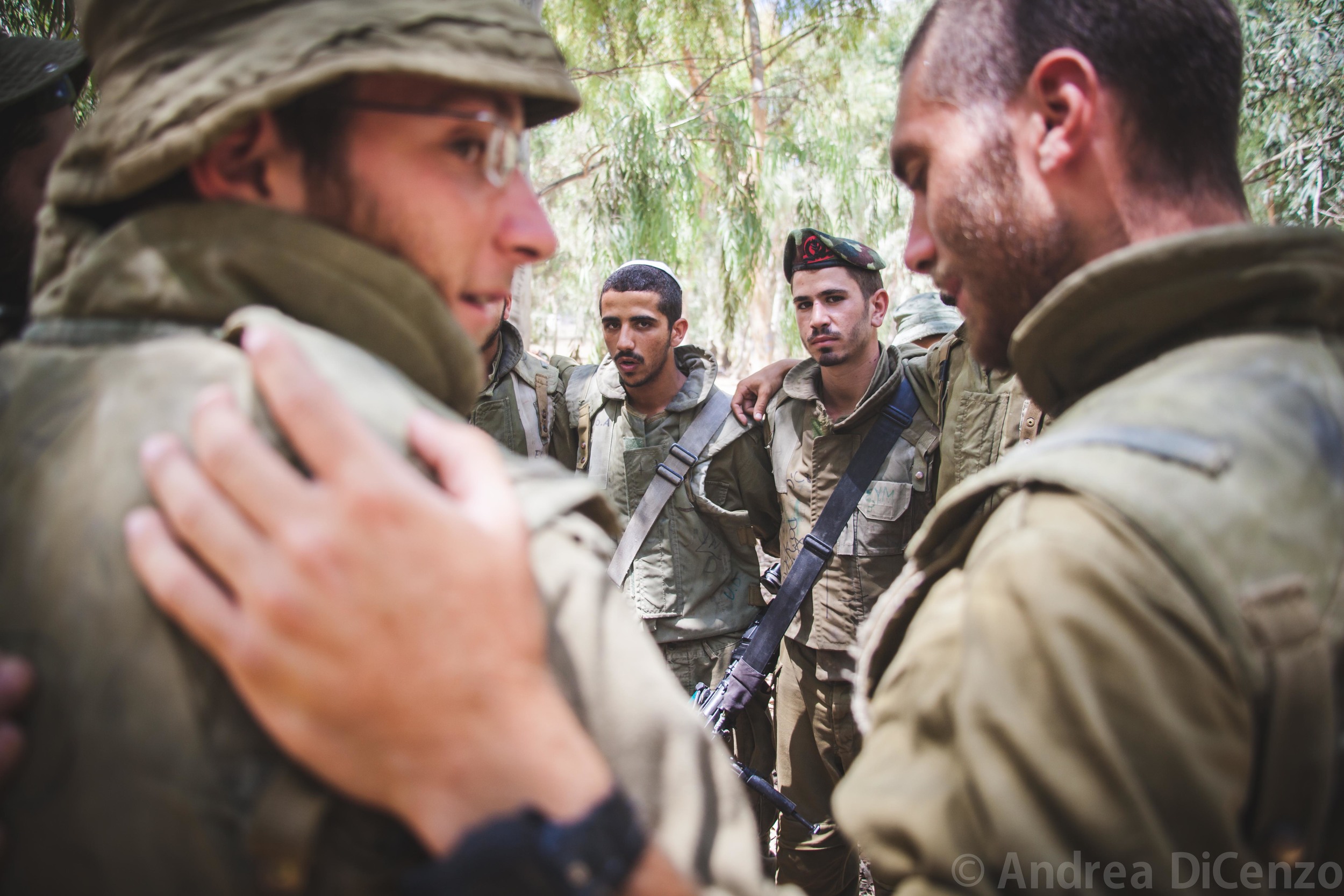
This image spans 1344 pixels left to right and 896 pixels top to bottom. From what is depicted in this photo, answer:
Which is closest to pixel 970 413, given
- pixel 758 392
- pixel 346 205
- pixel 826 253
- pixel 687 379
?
pixel 758 392

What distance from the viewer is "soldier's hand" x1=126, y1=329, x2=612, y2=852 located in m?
0.70

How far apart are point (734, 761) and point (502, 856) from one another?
343 cm

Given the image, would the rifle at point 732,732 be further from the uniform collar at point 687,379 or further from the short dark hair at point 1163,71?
the short dark hair at point 1163,71

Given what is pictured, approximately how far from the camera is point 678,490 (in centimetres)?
418

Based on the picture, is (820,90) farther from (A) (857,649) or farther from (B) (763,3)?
(A) (857,649)

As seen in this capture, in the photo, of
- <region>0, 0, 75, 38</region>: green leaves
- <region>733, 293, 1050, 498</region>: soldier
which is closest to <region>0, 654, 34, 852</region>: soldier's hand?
<region>733, 293, 1050, 498</region>: soldier

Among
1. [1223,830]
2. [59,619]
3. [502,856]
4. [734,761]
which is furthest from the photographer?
[734,761]

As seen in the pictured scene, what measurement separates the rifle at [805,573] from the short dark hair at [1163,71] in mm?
2409

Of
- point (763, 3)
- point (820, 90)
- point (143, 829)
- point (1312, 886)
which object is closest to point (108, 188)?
point (143, 829)

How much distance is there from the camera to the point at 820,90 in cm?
973

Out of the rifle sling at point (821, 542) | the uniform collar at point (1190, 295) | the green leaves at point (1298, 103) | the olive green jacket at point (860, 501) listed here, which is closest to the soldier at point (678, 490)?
the olive green jacket at point (860, 501)

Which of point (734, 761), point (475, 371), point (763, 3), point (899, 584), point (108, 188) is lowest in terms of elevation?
point (734, 761)

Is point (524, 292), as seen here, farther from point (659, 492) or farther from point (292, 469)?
point (292, 469)

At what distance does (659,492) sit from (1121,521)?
3.22m
